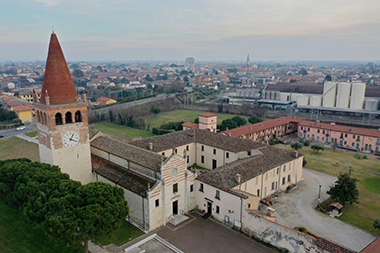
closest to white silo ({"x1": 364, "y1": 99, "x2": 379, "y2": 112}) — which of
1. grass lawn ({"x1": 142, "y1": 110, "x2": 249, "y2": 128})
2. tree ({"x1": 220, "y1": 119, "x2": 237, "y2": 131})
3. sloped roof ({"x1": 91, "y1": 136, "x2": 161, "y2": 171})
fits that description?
grass lawn ({"x1": 142, "y1": 110, "x2": 249, "y2": 128})

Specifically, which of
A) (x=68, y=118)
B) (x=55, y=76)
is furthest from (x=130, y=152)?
(x=55, y=76)

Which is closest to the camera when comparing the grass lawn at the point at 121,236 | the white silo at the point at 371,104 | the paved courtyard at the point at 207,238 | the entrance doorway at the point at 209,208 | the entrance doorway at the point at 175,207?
the paved courtyard at the point at 207,238

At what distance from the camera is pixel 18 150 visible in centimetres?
5950

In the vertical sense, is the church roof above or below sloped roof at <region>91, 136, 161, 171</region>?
above

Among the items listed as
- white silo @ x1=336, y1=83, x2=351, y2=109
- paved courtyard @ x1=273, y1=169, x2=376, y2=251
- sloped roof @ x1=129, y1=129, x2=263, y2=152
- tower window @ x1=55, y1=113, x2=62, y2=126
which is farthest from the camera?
white silo @ x1=336, y1=83, x2=351, y2=109

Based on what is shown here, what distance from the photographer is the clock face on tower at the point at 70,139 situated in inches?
1205

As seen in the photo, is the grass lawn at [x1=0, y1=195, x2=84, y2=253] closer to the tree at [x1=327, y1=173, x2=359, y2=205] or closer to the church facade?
the church facade

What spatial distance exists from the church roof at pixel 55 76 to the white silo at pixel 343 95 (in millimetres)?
87865

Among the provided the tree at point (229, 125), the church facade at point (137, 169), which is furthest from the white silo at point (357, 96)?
the church facade at point (137, 169)

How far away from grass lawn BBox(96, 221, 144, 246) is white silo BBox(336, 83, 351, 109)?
85.5 metres

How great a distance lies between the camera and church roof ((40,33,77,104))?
2929cm

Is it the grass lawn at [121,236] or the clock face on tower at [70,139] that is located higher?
the clock face on tower at [70,139]

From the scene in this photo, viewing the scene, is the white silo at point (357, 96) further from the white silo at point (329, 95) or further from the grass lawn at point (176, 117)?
the grass lawn at point (176, 117)

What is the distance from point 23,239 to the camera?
89.6ft
